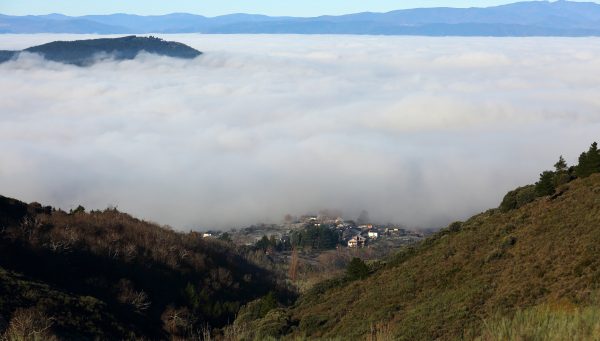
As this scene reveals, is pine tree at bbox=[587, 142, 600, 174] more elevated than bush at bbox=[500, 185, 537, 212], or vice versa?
pine tree at bbox=[587, 142, 600, 174]

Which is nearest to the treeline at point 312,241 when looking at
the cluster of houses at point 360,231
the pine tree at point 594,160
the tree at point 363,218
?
the cluster of houses at point 360,231

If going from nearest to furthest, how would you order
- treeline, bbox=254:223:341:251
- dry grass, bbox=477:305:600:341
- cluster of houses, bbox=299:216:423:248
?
1. dry grass, bbox=477:305:600:341
2. treeline, bbox=254:223:341:251
3. cluster of houses, bbox=299:216:423:248

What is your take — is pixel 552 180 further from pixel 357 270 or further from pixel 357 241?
pixel 357 241

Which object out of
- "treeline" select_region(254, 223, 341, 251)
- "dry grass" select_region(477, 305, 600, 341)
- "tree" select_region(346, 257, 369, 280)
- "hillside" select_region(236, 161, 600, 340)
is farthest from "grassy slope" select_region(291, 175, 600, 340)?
"treeline" select_region(254, 223, 341, 251)

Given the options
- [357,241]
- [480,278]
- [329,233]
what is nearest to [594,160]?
[480,278]

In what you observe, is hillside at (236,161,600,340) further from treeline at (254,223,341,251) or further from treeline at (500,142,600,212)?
treeline at (254,223,341,251)

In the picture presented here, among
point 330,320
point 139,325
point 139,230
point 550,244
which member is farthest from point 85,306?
point 139,230

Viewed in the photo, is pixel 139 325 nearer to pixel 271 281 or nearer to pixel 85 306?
pixel 85 306
